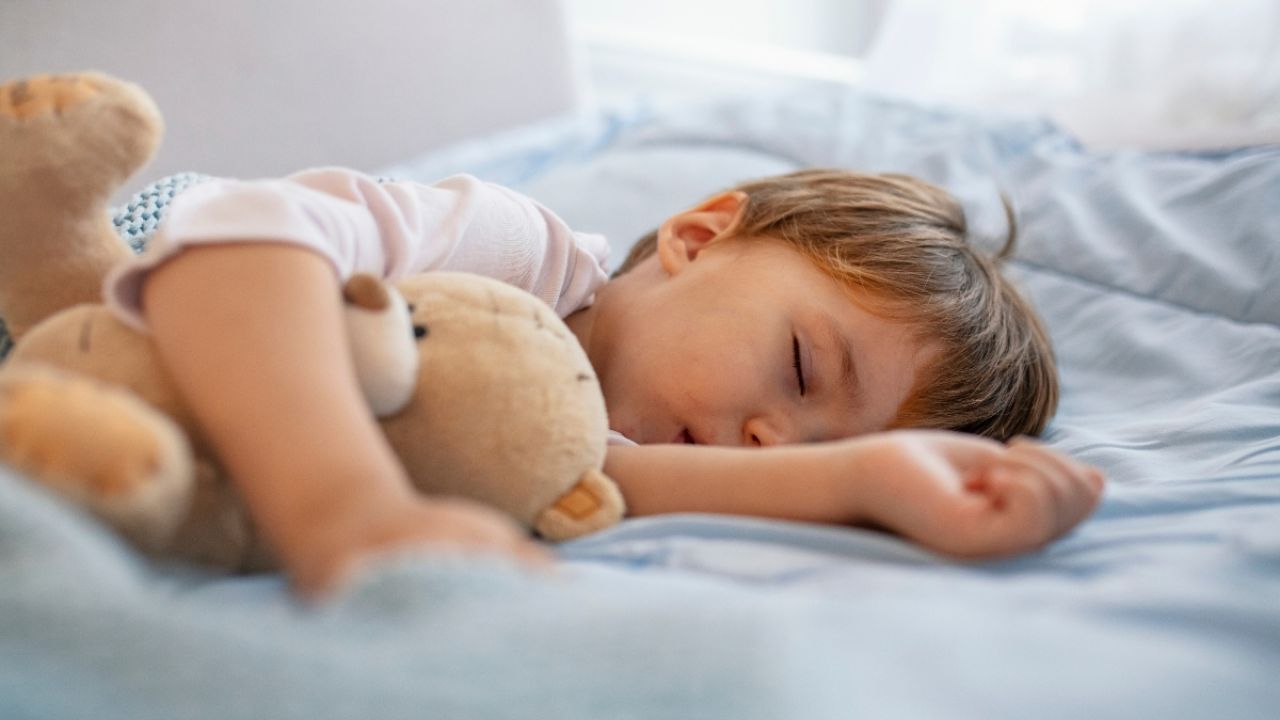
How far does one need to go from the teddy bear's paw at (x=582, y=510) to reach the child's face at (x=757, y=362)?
0.72 feet

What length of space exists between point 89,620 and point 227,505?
0.15 metres

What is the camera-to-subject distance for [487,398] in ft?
2.21

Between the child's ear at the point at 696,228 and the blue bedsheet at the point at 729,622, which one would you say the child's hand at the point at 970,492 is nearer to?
the blue bedsheet at the point at 729,622

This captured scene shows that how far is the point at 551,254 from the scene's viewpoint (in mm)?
1008

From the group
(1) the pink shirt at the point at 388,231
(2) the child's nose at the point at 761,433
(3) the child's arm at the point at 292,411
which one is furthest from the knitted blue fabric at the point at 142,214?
(2) the child's nose at the point at 761,433

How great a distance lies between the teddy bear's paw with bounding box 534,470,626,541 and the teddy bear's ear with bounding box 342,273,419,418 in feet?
0.43

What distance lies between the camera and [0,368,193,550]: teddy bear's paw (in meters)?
0.47

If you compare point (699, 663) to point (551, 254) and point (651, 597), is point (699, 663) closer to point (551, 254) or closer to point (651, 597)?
point (651, 597)

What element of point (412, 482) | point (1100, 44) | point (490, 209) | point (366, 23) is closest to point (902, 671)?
point (412, 482)

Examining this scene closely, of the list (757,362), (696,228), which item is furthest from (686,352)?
(696,228)

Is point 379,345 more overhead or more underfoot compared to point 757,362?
more overhead

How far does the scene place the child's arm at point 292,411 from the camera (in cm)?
49

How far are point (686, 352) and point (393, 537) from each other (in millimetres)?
522

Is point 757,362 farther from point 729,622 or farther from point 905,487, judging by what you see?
point 729,622
